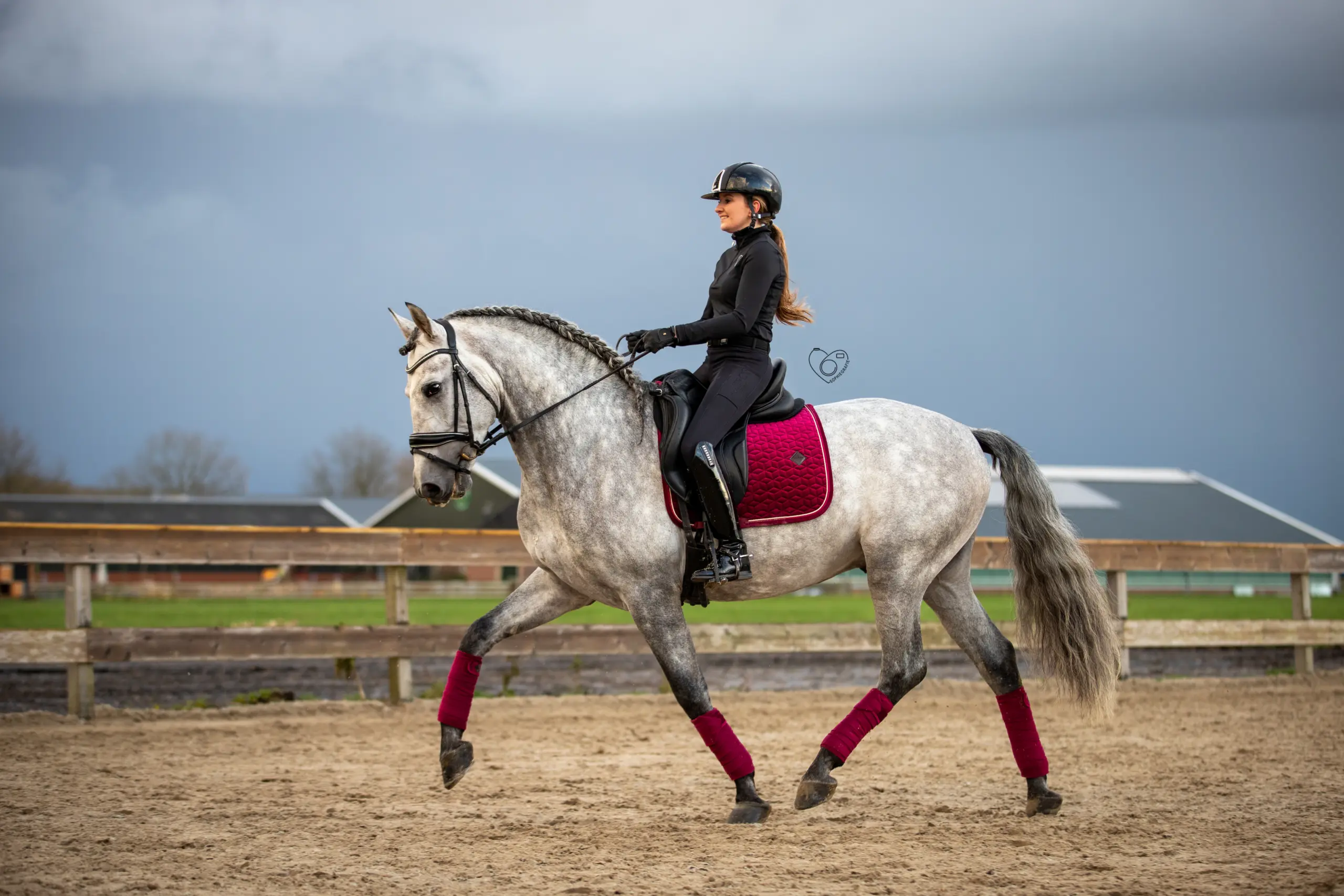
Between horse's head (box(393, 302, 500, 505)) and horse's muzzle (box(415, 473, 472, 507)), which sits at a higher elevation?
horse's head (box(393, 302, 500, 505))

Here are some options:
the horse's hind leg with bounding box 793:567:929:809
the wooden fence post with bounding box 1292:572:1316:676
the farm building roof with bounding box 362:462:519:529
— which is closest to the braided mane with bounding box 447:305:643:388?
the horse's hind leg with bounding box 793:567:929:809

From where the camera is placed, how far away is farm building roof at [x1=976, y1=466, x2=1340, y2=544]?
143 ft

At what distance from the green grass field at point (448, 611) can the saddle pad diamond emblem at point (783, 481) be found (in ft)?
40.4

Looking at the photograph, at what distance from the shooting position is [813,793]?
492 cm

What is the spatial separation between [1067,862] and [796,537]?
172 cm

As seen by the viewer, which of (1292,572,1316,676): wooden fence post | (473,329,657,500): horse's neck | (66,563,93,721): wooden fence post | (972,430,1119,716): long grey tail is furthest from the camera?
(1292,572,1316,676): wooden fence post

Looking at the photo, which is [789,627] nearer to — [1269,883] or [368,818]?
[368,818]

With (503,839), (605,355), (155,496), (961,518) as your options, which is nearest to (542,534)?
(605,355)

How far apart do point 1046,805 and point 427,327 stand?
3.52 meters

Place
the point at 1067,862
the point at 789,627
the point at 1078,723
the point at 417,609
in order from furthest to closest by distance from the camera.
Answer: the point at 417,609 → the point at 789,627 → the point at 1078,723 → the point at 1067,862

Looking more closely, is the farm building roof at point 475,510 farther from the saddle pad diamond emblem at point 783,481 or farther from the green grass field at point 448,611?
the saddle pad diamond emblem at point 783,481

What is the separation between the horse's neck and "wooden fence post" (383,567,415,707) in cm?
454

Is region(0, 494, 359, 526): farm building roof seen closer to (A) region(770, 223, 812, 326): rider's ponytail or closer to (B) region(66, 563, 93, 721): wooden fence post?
(B) region(66, 563, 93, 721): wooden fence post

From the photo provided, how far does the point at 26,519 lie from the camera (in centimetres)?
4653
